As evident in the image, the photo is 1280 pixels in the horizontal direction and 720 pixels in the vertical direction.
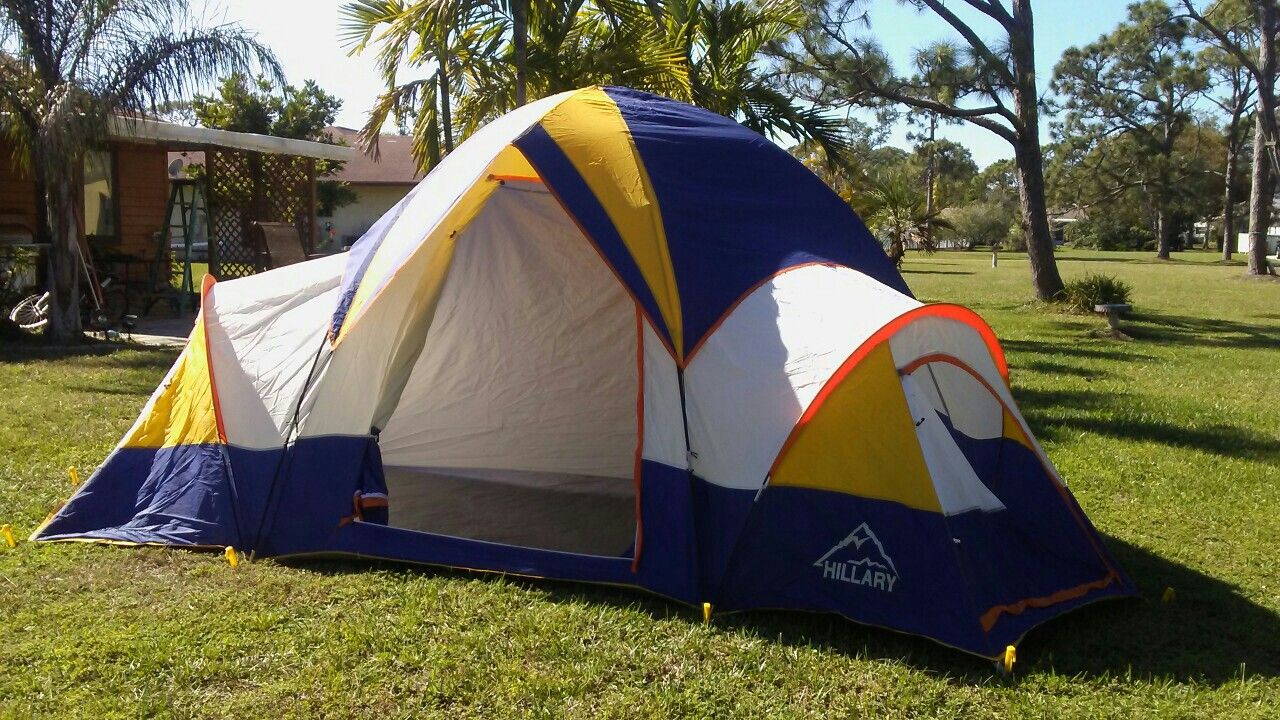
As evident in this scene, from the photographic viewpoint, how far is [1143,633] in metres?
4.26

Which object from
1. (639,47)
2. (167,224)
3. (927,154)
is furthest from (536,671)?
(927,154)

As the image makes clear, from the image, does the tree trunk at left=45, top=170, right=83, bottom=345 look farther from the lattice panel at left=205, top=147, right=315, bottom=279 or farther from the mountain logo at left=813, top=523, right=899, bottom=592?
the mountain logo at left=813, top=523, right=899, bottom=592

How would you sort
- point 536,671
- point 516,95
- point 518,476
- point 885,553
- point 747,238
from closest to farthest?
point 536,671, point 885,553, point 747,238, point 518,476, point 516,95

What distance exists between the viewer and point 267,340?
5.14 metres

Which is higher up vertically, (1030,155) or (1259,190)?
(1259,190)

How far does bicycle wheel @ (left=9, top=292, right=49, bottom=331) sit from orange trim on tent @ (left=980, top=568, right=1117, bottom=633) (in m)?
10.0

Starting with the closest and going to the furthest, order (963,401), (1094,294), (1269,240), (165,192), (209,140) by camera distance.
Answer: (963,401) < (209,140) < (165,192) < (1094,294) < (1269,240)

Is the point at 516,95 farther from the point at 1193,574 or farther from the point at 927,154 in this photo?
the point at 927,154

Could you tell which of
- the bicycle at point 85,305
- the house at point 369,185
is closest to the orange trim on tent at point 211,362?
the bicycle at point 85,305

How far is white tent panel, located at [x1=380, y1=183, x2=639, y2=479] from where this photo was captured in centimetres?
607

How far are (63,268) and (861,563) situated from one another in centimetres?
925

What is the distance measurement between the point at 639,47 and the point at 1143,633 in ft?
24.8

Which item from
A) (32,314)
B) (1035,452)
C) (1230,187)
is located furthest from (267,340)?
(1230,187)

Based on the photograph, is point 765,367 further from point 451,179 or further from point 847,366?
point 451,179
